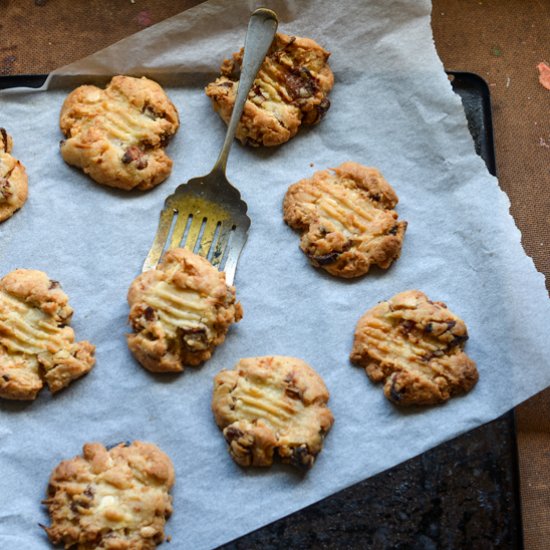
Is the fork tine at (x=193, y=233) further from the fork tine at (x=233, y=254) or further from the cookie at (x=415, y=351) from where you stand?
the cookie at (x=415, y=351)

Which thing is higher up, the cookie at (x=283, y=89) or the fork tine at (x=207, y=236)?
the cookie at (x=283, y=89)

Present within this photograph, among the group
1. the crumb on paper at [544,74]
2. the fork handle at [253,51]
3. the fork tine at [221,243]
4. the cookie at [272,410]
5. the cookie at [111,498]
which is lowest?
the cookie at [111,498]

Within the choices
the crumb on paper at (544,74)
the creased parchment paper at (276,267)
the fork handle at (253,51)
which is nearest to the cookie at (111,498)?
the creased parchment paper at (276,267)

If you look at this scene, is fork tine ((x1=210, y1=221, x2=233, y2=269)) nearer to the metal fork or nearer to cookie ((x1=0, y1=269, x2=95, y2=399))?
the metal fork

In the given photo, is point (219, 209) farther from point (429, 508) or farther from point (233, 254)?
point (429, 508)

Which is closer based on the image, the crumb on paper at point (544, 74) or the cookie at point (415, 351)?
the cookie at point (415, 351)

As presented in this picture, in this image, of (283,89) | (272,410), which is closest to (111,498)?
(272,410)

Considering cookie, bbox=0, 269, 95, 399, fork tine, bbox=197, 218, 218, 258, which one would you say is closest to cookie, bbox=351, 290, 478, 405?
fork tine, bbox=197, 218, 218, 258
